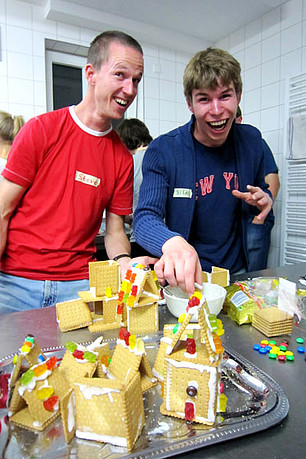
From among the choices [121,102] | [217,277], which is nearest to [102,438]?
[217,277]

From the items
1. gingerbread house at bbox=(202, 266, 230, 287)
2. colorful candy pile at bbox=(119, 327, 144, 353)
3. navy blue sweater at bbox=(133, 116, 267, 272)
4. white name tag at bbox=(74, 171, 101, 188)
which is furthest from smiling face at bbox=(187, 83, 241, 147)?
colorful candy pile at bbox=(119, 327, 144, 353)

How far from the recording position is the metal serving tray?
498mm

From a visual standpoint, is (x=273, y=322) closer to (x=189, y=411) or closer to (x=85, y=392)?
(x=189, y=411)

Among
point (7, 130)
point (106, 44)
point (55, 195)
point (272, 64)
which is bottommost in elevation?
point (55, 195)

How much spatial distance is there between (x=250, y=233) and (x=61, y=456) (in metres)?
1.13

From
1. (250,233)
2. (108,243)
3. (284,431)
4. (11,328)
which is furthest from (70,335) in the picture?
(250,233)

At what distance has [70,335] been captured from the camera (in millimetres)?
861

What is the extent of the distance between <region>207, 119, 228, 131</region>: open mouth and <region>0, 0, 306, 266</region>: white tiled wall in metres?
2.16

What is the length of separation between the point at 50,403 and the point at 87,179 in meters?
0.95

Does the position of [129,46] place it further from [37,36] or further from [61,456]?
[37,36]

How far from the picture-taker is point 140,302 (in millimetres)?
838

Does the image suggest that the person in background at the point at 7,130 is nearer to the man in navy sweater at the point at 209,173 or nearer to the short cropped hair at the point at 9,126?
the short cropped hair at the point at 9,126

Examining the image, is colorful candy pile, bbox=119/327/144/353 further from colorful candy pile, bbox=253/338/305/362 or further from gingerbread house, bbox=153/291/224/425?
colorful candy pile, bbox=253/338/305/362

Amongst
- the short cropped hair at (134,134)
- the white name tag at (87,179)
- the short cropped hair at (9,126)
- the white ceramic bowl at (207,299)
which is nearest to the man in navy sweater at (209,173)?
the white name tag at (87,179)
